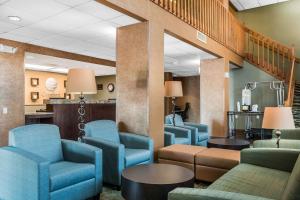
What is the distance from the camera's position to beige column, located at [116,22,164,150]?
392cm

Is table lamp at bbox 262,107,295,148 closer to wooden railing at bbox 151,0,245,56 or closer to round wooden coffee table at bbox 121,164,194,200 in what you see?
round wooden coffee table at bbox 121,164,194,200

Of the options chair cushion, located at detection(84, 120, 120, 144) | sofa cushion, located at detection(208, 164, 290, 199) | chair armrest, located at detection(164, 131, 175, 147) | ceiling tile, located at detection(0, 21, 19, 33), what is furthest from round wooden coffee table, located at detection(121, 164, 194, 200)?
ceiling tile, located at detection(0, 21, 19, 33)

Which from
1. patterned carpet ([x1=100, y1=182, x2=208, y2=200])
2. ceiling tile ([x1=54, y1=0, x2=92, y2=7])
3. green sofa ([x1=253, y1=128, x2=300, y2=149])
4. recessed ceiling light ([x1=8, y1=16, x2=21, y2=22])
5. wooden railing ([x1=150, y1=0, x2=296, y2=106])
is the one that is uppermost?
wooden railing ([x1=150, y1=0, x2=296, y2=106])

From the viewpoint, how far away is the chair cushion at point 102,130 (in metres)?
3.47

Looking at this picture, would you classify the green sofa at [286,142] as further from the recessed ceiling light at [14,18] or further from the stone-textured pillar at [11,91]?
the stone-textured pillar at [11,91]

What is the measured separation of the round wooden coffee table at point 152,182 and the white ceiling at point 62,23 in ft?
7.69

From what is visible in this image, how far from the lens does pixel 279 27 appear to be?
909 cm

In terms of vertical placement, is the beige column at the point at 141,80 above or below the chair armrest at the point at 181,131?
above

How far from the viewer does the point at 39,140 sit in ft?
9.16

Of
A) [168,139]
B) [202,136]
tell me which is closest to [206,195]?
[168,139]

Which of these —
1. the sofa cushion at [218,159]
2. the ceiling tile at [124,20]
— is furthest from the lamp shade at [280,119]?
the ceiling tile at [124,20]

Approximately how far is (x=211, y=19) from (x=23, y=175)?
5489mm

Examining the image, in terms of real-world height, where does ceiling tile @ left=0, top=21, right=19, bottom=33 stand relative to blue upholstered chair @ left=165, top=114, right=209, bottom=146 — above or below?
above

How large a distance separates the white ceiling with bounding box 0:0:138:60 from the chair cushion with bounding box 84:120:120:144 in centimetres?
166
